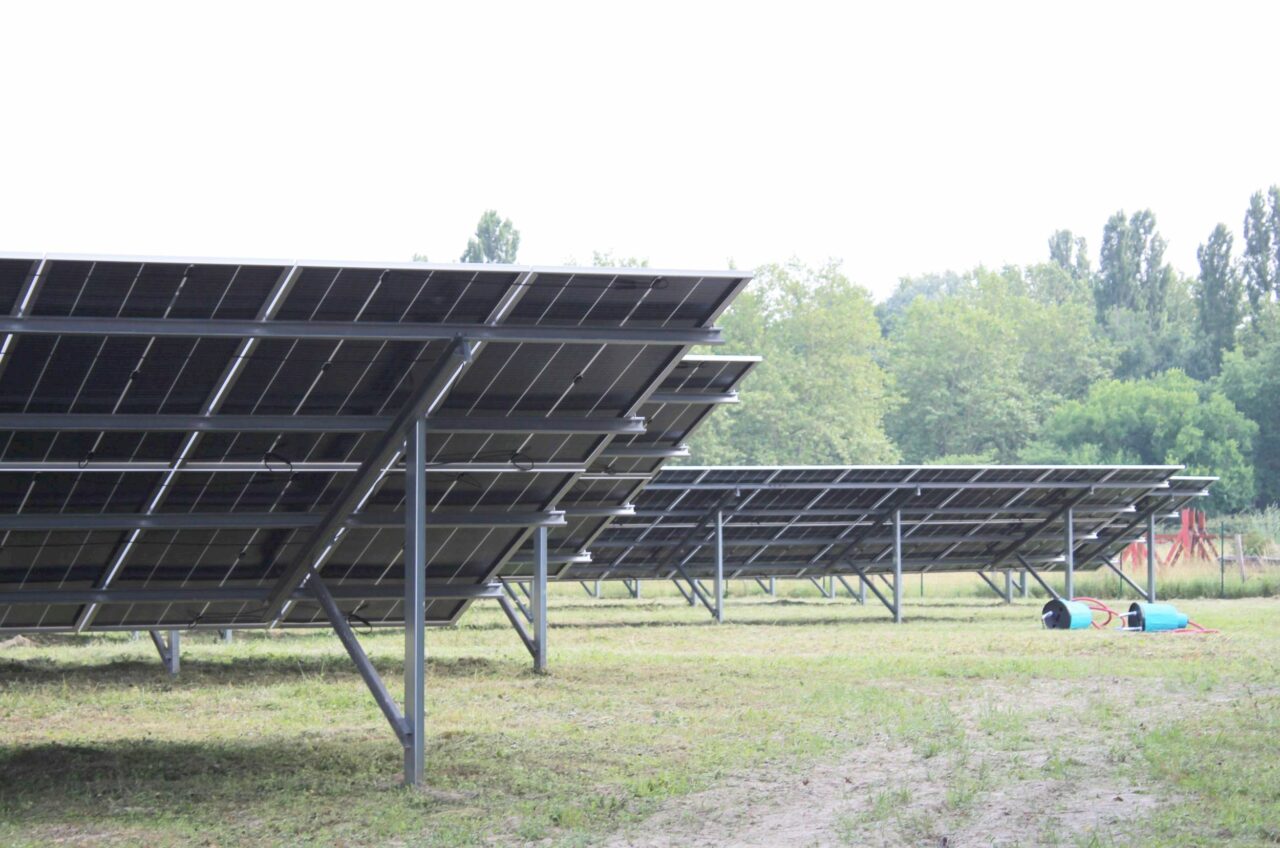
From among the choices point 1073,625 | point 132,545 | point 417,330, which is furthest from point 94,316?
point 1073,625

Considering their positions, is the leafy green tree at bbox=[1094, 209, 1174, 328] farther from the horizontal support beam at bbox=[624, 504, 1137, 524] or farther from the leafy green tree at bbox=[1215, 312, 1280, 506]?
the horizontal support beam at bbox=[624, 504, 1137, 524]

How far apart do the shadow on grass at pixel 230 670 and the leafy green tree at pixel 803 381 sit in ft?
166

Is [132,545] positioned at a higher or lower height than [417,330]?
lower

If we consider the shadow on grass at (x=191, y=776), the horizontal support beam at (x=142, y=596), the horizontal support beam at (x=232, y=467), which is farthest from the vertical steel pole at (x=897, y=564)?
the horizontal support beam at (x=142, y=596)

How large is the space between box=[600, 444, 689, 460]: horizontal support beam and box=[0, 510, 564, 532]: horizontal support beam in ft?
19.2

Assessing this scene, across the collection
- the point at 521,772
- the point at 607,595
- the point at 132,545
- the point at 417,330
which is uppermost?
the point at 417,330

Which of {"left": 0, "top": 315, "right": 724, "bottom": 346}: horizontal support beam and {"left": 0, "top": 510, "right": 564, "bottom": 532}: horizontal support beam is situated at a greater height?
{"left": 0, "top": 315, "right": 724, "bottom": 346}: horizontal support beam

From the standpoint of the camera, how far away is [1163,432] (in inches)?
3007

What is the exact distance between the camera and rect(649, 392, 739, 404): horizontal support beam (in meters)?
18.6

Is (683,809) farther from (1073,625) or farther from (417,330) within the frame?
(1073,625)

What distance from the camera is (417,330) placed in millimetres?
11102

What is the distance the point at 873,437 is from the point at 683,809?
225 feet

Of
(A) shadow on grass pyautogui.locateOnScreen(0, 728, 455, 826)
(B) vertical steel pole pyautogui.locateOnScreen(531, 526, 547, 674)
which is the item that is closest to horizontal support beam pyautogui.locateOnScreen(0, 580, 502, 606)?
(A) shadow on grass pyautogui.locateOnScreen(0, 728, 455, 826)

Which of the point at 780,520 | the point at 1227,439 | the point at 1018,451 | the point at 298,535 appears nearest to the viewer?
the point at 298,535
